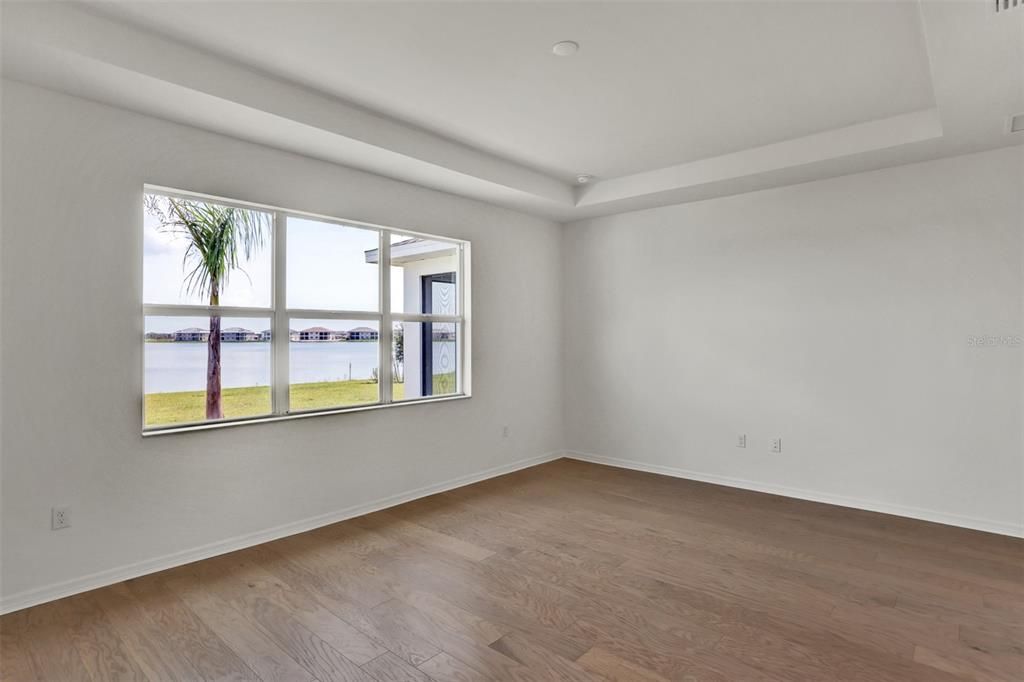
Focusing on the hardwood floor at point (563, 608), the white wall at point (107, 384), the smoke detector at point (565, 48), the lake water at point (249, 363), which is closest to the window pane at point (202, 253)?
the white wall at point (107, 384)

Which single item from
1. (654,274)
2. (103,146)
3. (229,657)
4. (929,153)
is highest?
(929,153)

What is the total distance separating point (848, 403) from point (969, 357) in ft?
2.70

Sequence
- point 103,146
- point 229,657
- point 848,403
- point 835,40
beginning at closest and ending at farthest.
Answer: point 229,657 → point 835,40 → point 103,146 → point 848,403

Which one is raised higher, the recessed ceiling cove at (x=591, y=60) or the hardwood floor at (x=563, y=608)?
the recessed ceiling cove at (x=591, y=60)

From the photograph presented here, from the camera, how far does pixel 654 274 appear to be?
548 centimetres

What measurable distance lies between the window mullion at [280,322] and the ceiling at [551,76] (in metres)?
0.58

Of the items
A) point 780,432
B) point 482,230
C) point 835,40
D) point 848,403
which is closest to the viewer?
point 835,40

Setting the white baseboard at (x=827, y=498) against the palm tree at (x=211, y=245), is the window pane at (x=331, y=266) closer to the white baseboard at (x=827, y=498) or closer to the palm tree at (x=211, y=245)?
the palm tree at (x=211, y=245)

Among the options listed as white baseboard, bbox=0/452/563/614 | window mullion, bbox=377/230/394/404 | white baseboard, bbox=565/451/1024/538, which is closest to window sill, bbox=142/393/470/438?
window mullion, bbox=377/230/394/404

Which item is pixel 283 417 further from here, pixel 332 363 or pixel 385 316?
pixel 385 316

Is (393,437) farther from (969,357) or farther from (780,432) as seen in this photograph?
(969,357)

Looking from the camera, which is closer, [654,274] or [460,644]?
[460,644]

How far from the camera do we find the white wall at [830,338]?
3807mm

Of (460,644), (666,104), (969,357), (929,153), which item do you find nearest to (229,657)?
(460,644)
